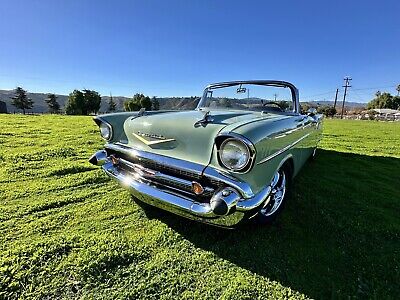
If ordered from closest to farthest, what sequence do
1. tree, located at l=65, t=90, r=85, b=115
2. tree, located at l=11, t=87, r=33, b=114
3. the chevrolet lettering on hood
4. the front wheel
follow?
the chevrolet lettering on hood → the front wheel → tree, located at l=65, t=90, r=85, b=115 → tree, located at l=11, t=87, r=33, b=114

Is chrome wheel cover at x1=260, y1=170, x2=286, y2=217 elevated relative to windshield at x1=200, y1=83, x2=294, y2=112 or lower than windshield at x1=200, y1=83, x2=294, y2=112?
lower

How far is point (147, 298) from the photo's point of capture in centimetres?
162

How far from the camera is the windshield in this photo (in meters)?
3.33

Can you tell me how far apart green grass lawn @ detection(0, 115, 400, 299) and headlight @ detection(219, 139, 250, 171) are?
83 centimetres

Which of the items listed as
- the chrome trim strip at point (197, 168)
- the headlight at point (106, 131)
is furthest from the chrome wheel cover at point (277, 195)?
the headlight at point (106, 131)

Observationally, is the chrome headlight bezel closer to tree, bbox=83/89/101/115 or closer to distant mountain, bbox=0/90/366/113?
distant mountain, bbox=0/90/366/113

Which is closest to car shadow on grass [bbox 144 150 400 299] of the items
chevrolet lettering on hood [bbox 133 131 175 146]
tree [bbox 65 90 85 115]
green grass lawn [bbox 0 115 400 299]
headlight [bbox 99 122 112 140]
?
green grass lawn [bbox 0 115 400 299]

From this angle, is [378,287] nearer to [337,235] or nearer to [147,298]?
[337,235]

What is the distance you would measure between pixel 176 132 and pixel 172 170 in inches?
13.7

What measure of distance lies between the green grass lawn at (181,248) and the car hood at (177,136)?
2.66 ft

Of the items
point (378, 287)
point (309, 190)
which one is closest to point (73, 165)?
point (309, 190)

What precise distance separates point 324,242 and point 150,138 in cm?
192

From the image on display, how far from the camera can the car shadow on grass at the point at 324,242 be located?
183 centimetres

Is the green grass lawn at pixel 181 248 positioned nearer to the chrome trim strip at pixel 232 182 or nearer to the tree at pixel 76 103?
the chrome trim strip at pixel 232 182
